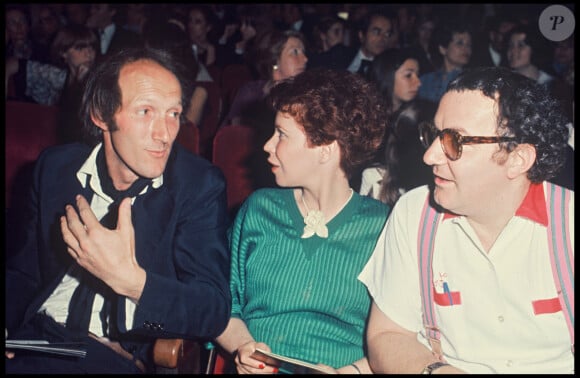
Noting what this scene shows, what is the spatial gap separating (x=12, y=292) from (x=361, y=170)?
159 centimetres


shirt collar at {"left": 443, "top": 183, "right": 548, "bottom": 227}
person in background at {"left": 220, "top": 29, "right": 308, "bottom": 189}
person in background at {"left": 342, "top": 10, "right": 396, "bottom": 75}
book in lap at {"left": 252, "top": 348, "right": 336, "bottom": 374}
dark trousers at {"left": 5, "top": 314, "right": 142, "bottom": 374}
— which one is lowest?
dark trousers at {"left": 5, "top": 314, "right": 142, "bottom": 374}

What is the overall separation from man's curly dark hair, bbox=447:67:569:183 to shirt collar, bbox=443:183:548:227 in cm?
4

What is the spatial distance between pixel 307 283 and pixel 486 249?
0.61 meters

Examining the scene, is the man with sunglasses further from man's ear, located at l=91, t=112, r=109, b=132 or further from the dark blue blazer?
man's ear, located at l=91, t=112, r=109, b=132

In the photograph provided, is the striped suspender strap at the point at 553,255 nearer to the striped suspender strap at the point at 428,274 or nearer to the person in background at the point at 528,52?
the striped suspender strap at the point at 428,274

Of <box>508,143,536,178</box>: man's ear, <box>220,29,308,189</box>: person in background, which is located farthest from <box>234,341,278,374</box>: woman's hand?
<box>220,29,308,189</box>: person in background

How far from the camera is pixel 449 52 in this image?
5398 millimetres

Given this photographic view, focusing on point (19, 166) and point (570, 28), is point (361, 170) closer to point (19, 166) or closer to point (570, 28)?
point (570, 28)

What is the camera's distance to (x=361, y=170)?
2596 millimetres

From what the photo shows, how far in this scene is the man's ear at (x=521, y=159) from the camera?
1.56 m

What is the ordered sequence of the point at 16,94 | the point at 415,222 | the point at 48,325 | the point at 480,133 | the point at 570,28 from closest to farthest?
the point at 480,133 → the point at 415,222 → the point at 48,325 → the point at 570,28 → the point at 16,94

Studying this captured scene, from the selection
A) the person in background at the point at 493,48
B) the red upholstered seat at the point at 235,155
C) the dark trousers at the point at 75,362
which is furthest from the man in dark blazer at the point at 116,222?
the person in background at the point at 493,48

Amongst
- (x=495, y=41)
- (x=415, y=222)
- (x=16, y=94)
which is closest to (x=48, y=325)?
(x=415, y=222)

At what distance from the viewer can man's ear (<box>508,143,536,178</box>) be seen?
5.12 feet
